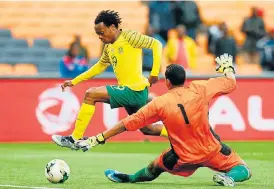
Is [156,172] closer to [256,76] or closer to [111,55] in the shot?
[111,55]

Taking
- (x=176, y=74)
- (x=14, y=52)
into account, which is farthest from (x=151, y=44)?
(x=14, y=52)

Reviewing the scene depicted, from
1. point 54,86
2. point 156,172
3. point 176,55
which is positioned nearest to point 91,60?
point 176,55

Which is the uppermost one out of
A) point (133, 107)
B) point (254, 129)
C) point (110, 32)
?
point (110, 32)

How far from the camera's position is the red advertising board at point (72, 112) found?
63.8ft

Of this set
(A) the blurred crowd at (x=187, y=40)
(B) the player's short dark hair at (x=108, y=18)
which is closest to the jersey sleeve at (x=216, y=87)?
(B) the player's short dark hair at (x=108, y=18)

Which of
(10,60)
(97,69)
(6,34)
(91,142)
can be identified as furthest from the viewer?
(6,34)

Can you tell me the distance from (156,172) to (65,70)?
10185mm

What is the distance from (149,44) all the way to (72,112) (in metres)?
6.10

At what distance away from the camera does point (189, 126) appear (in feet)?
36.3

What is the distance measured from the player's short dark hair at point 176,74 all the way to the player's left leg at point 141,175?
102 centimetres

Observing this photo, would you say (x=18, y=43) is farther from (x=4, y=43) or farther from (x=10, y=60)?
(x=10, y=60)

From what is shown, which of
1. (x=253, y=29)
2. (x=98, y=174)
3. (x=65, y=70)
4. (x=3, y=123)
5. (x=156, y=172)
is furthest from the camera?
(x=253, y=29)

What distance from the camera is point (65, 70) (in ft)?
70.3

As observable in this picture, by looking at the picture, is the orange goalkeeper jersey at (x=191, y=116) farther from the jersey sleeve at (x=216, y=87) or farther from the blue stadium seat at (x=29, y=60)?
the blue stadium seat at (x=29, y=60)
